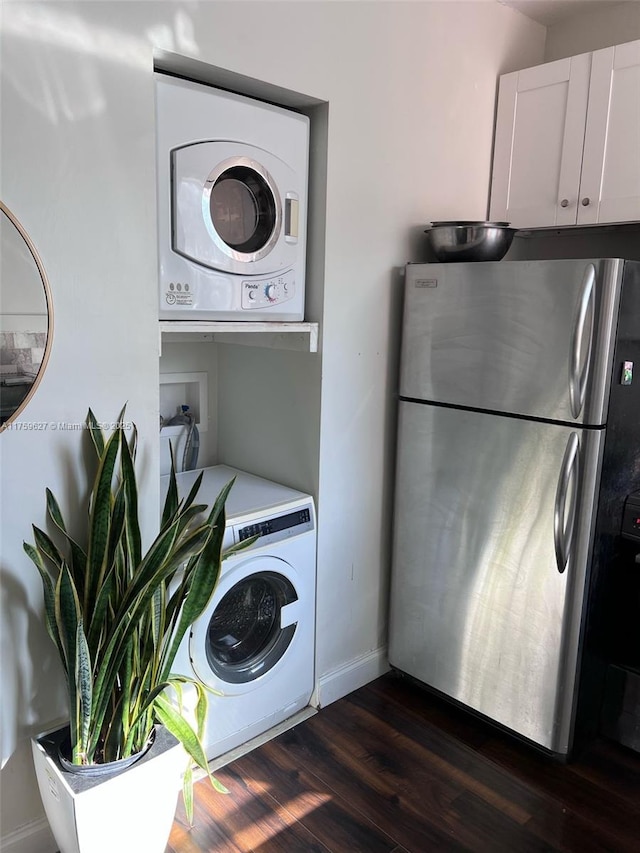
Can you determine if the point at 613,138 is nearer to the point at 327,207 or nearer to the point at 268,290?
the point at 327,207

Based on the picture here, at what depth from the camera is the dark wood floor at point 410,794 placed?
1799 mm

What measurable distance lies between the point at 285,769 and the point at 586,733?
39.2 inches

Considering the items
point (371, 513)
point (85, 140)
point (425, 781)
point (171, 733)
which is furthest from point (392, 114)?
point (425, 781)

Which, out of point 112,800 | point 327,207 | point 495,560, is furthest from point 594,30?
point 112,800

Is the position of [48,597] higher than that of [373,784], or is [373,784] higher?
[48,597]

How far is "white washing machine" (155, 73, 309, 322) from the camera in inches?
67.5

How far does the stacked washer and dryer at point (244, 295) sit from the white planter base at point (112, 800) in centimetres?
29

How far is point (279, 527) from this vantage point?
2.10m

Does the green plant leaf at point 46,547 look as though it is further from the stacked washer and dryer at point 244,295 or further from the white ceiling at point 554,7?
the white ceiling at point 554,7

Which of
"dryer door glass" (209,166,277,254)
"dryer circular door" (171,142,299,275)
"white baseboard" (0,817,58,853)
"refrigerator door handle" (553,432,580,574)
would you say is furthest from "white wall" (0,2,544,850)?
"refrigerator door handle" (553,432,580,574)

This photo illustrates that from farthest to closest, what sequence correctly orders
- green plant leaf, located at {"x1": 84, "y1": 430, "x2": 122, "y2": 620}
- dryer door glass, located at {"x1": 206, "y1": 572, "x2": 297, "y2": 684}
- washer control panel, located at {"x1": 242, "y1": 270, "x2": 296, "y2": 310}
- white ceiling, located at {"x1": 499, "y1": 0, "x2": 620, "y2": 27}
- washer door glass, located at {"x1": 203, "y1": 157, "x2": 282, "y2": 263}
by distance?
1. white ceiling, located at {"x1": 499, "y1": 0, "x2": 620, "y2": 27}
2. dryer door glass, located at {"x1": 206, "y1": 572, "x2": 297, "y2": 684}
3. washer control panel, located at {"x1": 242, "y1": 270, "x2": 296, "y2": 310}
4. washer door glass, located at {"x1": 203, "y1": 157, "x2": 282, "y2": 263}
5. green plant leaf, located at {"x1": 84, "y1": 430, "x2": 122, "y2": 620}

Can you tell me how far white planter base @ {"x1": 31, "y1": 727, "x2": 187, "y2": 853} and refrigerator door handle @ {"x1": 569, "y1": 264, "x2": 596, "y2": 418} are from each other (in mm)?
1439

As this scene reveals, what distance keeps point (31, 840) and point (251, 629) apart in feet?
2.70

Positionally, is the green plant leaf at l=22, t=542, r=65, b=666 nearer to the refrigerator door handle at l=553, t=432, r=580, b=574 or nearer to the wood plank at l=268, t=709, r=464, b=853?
the wood plank at l=268, t=709, r=464, b=853
